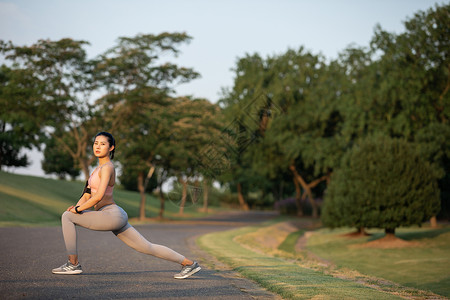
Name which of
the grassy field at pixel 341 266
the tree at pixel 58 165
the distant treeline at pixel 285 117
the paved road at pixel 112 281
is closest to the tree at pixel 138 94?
the distant treeline at pixel 285 117

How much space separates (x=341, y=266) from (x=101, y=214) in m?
10.6

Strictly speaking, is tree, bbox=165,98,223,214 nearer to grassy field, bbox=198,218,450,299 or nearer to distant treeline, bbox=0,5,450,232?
distant treeline, bbox=0,5,450,232

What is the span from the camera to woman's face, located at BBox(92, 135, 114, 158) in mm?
7102

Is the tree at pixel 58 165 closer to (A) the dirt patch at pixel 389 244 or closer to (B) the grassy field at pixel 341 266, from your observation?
(B) the grassy field at pixel 341 266

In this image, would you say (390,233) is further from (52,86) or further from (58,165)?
(58,165)

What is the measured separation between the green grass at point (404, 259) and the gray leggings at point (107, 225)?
7184 mm

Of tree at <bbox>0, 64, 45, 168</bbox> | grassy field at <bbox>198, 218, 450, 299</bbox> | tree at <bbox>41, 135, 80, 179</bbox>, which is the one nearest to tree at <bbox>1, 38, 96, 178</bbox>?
tree at <bbox>0, 64, 45, 168</bbox>

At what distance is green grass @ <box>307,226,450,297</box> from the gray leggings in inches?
283

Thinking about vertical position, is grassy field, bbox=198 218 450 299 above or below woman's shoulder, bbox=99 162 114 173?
below

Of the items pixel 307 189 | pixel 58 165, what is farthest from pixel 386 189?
pixel 58 165

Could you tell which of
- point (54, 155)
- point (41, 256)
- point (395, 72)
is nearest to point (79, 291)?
point (41, 256)

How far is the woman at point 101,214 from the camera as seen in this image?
683 centimetres

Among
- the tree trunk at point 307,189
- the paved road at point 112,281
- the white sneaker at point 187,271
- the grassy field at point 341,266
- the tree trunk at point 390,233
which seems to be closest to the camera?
the paved road at point 112,281

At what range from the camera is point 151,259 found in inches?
427
